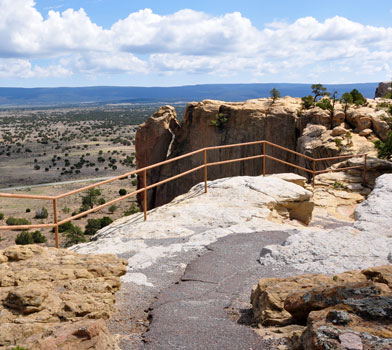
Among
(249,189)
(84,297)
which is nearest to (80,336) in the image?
(84,297)

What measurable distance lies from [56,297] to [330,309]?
278 cm

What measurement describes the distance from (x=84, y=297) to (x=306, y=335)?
96.7 inches

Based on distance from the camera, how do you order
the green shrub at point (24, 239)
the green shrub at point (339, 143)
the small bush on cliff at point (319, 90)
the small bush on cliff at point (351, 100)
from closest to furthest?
the green shrub at point (339, 143) → the small bush on cliff at point (351, 100) → the small bush on cliff at point (319, 90) → the green shrub at point (24, 239)

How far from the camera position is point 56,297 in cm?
502

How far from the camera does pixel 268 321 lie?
467cm

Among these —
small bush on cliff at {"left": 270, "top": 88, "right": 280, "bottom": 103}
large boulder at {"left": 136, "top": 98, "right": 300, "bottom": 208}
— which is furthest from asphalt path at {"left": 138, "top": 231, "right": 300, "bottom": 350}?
small bush on cliff at {"left": 270, "top": 88, "right": 280, "bottom": 103}

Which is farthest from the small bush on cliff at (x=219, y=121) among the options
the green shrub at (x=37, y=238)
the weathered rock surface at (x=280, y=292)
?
the weathered rock surface at (x=280, y=292)

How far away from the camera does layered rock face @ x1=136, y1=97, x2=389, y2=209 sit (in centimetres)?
2156

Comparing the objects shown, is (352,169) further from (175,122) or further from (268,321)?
(175,122)

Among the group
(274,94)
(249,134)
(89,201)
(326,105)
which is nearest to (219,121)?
(249,134)

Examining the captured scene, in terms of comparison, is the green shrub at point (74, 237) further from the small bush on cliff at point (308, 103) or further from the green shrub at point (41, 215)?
the small bush on cliff at point (308, 103)

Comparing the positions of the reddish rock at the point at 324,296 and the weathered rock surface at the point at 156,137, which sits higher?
the reddish rock at the point at 324,296

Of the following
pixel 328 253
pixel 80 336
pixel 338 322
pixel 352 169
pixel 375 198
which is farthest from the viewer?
pixel 352 169

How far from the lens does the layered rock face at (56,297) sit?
3943 millimetres
